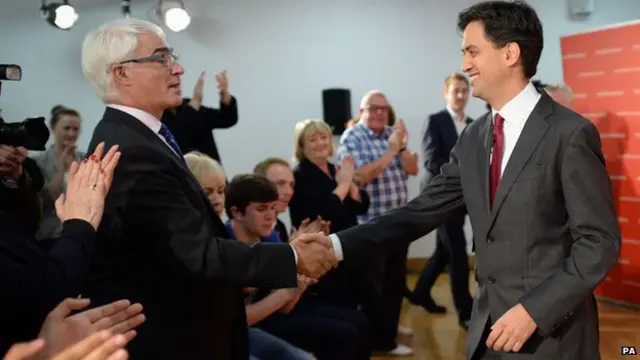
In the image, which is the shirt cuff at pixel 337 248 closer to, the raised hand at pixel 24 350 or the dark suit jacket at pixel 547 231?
the dark suit jacket at pixel 547 231

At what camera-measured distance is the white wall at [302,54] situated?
6164 millimetres

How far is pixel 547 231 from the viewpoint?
1.77 meters

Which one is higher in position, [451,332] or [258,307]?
[258,307]

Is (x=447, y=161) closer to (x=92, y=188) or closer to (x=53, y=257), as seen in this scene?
(x=92, y=188)

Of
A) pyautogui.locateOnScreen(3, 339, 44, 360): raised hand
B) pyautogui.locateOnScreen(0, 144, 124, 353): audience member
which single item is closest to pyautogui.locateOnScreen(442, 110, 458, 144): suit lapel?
pyautogui.locateOnScreen(0, 144, 124, 353): audience member

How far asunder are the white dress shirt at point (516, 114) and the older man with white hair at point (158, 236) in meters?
0.58

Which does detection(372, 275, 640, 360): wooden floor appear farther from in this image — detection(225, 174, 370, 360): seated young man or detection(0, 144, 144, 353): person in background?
detection(0, 144, 144, 353): person in background

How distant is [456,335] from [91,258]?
3.14 m

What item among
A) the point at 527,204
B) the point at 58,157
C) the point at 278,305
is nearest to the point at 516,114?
the point at 527,204

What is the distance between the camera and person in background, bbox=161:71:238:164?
4297 millimetres

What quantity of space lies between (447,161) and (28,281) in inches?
141

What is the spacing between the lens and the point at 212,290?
190 cm

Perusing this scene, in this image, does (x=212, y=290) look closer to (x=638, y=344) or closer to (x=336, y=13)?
(x=638, y=344)

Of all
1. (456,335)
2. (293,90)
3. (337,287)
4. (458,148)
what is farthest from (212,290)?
(293,90)
